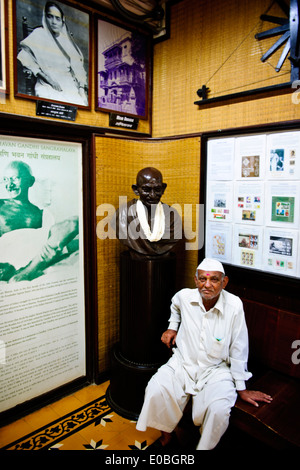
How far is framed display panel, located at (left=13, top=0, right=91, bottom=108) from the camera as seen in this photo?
7.41 ft

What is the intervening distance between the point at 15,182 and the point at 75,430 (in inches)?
71.4

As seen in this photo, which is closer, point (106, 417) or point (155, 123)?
point (106, 417)

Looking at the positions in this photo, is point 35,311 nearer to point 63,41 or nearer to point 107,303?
point 107,303

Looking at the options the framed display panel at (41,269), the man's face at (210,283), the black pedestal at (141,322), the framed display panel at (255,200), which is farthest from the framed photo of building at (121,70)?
the man's face at (210,283)

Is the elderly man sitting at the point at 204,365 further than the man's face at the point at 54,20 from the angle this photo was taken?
No

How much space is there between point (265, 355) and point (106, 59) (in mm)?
2626

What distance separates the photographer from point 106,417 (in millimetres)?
2508

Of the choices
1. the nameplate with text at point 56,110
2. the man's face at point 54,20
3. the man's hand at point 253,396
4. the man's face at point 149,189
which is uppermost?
the man's face at point 54,20

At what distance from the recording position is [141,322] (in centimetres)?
248

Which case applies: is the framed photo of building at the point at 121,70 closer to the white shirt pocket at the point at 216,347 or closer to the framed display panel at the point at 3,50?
the framed display panel at the point at 3,50

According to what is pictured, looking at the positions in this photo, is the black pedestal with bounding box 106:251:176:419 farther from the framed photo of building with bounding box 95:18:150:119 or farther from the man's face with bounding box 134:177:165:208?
the framed photo of building with bounding box 95:18:150:119

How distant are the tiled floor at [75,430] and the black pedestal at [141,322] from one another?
15cm

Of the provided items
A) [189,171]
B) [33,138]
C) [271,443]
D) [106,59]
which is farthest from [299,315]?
[106,59]

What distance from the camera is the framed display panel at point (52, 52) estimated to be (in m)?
2.26
